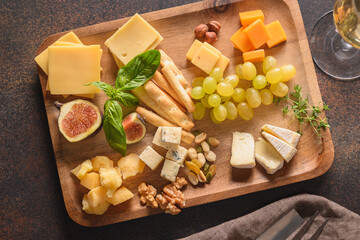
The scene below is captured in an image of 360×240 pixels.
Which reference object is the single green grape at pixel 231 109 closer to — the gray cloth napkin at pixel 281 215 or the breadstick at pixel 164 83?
the breadstick at pixel 164 83

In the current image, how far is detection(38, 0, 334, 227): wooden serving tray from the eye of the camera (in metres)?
2.01

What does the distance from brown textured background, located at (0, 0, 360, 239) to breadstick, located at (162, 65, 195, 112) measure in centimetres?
47

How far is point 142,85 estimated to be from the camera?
76.5 inches

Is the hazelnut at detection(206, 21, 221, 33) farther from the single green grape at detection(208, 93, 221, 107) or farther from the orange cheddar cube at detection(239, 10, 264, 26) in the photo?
the single green grape at detection(208, 93, 221, 107)

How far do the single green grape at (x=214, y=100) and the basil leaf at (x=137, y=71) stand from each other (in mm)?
362

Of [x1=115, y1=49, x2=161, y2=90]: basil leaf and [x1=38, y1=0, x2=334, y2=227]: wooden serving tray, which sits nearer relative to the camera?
[x1=115, y1=49, x2=161, y2=90]: basil leaf

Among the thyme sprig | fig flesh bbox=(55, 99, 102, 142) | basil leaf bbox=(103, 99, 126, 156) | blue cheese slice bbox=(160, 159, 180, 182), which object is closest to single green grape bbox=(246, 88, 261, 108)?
the thyme sprig

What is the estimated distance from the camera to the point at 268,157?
77.5 inches

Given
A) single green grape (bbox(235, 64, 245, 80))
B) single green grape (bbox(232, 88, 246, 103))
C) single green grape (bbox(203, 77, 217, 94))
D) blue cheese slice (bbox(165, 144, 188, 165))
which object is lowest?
blue cheese slice (bbox(165, 144, 188, 165))

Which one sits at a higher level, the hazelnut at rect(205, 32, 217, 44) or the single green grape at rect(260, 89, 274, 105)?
the hazelnut at rect(205, 32, 217, 44)

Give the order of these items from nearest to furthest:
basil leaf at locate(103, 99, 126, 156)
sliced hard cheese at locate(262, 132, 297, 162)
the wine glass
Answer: basil leaf at locate(103, 99, 126, 156)
sliced hard cheese at locate(262, 132, 297, 162)
the wine glass

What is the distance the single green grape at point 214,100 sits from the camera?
6.20 feet

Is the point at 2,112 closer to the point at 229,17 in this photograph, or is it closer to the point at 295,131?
the point at 229,17

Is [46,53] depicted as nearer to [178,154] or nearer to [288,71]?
[178,154]
